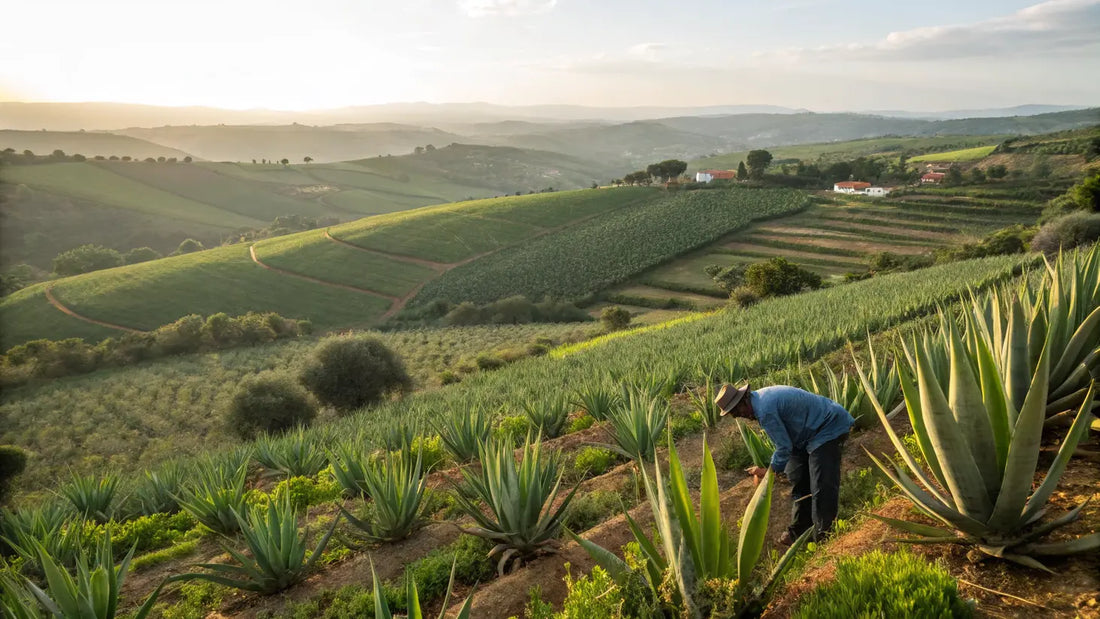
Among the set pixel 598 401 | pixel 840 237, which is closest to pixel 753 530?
pixel 598 401

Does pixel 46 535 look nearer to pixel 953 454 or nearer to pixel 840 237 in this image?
pixel 953 454

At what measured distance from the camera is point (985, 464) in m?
2.97

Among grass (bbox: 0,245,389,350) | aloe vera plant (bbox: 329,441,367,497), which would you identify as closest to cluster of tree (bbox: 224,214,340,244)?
grass (bbox: 0,245,389,350)

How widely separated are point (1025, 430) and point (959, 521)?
23.4 inches

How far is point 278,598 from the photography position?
4.76 m

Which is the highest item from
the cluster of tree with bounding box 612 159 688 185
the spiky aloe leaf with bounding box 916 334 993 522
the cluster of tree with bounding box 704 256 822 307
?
the cluster of tree with bounding box 612 159 688 185

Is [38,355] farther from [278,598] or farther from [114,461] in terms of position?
[278,598]

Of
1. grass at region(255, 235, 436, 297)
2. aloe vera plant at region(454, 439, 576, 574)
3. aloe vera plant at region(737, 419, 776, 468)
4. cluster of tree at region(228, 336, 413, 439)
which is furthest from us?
grass at region(255, 235, 436, 297)

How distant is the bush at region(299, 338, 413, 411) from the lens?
73.2ft

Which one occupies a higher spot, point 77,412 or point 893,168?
point 893,168

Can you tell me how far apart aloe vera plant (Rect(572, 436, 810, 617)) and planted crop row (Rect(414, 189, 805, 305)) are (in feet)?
157

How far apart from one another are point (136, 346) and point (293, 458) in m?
34.8

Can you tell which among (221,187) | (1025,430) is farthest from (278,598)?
(221,187)

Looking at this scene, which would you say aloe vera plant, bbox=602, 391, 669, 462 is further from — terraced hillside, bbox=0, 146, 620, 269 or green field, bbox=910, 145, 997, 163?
green field, bbox=910, 145, 997, 163
